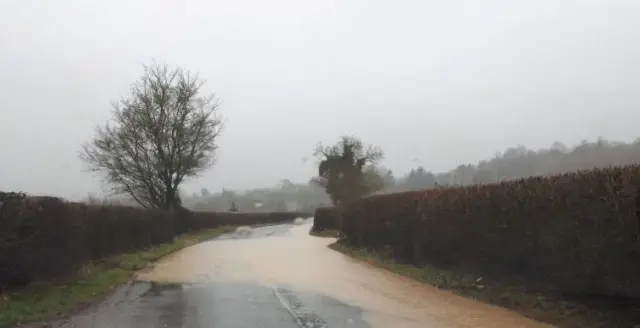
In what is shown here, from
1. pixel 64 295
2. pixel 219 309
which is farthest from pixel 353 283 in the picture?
pixel 64 295

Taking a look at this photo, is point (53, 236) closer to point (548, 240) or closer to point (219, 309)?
point (219, 309)

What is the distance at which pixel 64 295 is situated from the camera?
1474cm

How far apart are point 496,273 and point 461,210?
9.12 ft

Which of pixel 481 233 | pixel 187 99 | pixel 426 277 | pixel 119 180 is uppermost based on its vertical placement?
pixel 187 99

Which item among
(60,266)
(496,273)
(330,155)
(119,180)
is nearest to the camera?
(496,273)

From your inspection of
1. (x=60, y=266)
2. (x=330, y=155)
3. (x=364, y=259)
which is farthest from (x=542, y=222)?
(x=330, y=155)

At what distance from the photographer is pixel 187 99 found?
52.7 metres

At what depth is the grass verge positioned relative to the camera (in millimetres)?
10477

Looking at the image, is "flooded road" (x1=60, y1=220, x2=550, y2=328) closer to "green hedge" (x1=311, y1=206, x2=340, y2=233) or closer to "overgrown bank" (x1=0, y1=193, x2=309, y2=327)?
"overgrown bank" (x1=0, y1=193, x2=309, y2=327)

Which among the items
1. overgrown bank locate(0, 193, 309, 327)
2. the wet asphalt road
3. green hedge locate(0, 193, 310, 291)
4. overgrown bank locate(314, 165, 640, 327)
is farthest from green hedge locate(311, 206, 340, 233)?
the wet asphalt road

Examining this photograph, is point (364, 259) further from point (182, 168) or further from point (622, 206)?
point (182, 168)

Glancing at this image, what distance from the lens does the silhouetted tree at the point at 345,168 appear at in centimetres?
7450

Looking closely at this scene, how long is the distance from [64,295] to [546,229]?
410 inches

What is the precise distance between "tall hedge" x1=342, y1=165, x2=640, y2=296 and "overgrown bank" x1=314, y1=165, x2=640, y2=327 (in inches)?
0.7
